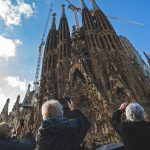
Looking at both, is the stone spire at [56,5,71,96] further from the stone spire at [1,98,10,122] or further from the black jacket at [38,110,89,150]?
the black jacket at [38,110,89,150]

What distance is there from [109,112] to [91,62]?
811 cm

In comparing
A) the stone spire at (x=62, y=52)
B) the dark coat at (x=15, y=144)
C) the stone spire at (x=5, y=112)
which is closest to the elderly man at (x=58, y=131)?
the dark coat at (x=15, y=144)

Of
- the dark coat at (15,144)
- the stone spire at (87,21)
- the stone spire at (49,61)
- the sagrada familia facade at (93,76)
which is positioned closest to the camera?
the dark coat at (15,144)

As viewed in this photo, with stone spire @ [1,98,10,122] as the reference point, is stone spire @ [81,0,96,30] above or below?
above

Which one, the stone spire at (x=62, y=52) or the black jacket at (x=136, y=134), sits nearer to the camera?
the black jacket at (x=136, y=134)

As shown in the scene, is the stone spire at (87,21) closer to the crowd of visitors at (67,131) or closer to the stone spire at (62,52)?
the stone spire at (62,52)

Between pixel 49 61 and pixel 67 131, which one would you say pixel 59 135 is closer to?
pixel 67 131

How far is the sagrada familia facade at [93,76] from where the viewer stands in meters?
19.0

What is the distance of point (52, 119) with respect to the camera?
3062 millimetres

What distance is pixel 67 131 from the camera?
2.97 meters

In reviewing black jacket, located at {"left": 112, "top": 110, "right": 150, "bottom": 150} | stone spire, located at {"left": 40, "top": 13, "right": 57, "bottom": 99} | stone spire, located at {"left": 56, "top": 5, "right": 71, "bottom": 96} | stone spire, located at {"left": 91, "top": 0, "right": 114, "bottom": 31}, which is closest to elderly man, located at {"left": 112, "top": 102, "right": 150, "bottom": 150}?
black jacket, located at {"left": 112, "top": 110, "right": 150, "bottom": 150}

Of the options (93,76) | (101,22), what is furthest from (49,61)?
(101,22)

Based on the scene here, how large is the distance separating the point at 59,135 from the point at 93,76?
19915 millimetres

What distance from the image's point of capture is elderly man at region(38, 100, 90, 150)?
2.94m
